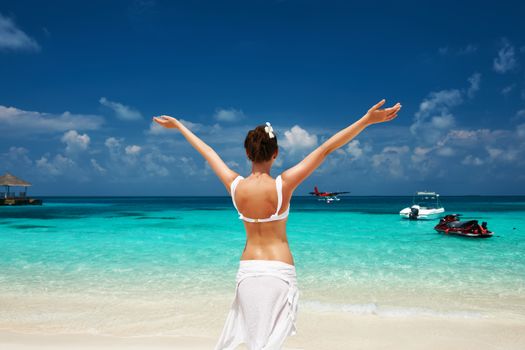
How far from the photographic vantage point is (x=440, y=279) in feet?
40.4

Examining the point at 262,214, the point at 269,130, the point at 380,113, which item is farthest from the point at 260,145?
the point at 380,113

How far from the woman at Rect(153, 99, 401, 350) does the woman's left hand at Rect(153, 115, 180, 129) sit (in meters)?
1.04

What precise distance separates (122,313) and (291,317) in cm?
674

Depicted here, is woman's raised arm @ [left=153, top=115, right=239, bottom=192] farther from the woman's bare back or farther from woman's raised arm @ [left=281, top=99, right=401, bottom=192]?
woman's raised arm @ [left=281, top=99, right=401, bottom=192]

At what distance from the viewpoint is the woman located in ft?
8.57

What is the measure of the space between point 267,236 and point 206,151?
2.77 feet

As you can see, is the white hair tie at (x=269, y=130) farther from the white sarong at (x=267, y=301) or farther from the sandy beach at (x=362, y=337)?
the sandy beach at (x=362, y=337)

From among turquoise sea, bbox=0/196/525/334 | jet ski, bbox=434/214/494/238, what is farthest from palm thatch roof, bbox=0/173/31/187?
jet ski, bbox=434/214/494/238

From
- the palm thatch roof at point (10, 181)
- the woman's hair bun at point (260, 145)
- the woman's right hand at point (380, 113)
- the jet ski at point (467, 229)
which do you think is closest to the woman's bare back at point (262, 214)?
the woman's hair bun at point (260, 145)

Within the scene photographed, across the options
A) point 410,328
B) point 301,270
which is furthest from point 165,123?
point 301,270

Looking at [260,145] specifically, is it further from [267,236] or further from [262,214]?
[267,236]

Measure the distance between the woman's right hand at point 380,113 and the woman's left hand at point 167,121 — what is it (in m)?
1.58

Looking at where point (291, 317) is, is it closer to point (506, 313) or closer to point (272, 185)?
point (272, 185)

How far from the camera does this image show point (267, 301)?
264 cm
